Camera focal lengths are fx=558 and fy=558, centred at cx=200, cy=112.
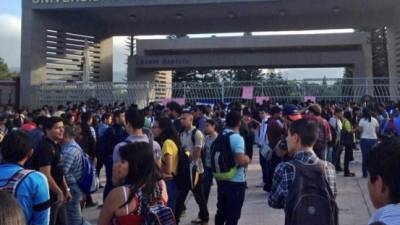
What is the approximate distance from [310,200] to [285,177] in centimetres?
28

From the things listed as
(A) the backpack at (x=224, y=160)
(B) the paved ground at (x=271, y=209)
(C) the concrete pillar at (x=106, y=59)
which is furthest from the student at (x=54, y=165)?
(C) the concrete pillar at (x=106, y=59)

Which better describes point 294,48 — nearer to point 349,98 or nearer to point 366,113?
point 349,98

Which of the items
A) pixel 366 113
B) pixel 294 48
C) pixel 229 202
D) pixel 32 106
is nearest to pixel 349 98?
pixel 294 48

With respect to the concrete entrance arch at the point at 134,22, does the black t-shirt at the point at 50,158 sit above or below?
below

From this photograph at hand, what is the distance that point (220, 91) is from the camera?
24.0 meters

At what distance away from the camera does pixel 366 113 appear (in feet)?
42.4

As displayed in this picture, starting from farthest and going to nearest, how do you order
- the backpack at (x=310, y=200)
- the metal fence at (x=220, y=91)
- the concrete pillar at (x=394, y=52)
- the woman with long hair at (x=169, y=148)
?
the concrete pillar at (x=394, y=52), the metal fence at (x=220, y=91), the woman with long hair at (x=169, y=148), the backpack at (x=310, y=200)

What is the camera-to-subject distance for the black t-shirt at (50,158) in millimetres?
5840

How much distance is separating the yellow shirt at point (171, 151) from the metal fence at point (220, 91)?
54.1 feet

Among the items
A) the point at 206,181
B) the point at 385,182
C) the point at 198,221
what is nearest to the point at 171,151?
the point at 206,181

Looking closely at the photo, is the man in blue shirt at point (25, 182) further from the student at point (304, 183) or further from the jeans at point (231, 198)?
the jeans at point (231, 198)

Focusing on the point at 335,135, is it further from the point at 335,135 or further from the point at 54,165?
the point at 54,165

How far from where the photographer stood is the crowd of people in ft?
11.7

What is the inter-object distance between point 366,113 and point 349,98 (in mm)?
10768
